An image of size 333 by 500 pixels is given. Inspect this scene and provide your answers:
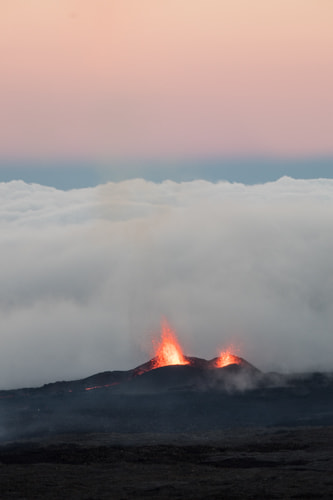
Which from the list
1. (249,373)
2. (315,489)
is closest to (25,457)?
(315,489)

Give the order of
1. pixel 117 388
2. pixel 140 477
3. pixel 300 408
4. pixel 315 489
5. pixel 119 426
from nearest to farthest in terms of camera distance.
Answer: pixel 315 489 < pixel 140 477 < pixel 119 426 < pixel 300 408 < pixel 117 388

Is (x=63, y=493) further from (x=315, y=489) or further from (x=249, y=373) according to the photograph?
(x=249, y=373)

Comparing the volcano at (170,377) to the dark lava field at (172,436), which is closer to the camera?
the dark lava field at (172,436)

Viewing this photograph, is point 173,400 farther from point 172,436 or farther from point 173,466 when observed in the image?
point 173,466

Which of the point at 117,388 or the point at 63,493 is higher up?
the point at 117,388

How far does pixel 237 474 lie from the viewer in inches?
3103

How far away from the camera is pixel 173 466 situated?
86312 mm

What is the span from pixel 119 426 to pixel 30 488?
210 feet

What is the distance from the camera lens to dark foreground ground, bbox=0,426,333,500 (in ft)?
229

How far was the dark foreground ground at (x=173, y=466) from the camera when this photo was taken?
6994 centimetres

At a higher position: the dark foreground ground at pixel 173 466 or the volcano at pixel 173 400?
the volcano at pixel 173 400

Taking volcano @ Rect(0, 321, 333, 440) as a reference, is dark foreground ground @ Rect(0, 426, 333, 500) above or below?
below

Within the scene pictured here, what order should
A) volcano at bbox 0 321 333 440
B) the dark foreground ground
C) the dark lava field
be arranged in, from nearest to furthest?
the dark foreground ground, the dark lava field, volcano at bbox 0 321 333 440

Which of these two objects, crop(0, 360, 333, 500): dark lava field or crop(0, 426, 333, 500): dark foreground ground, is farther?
crop(0, 360, 333, 500): dark lava field
